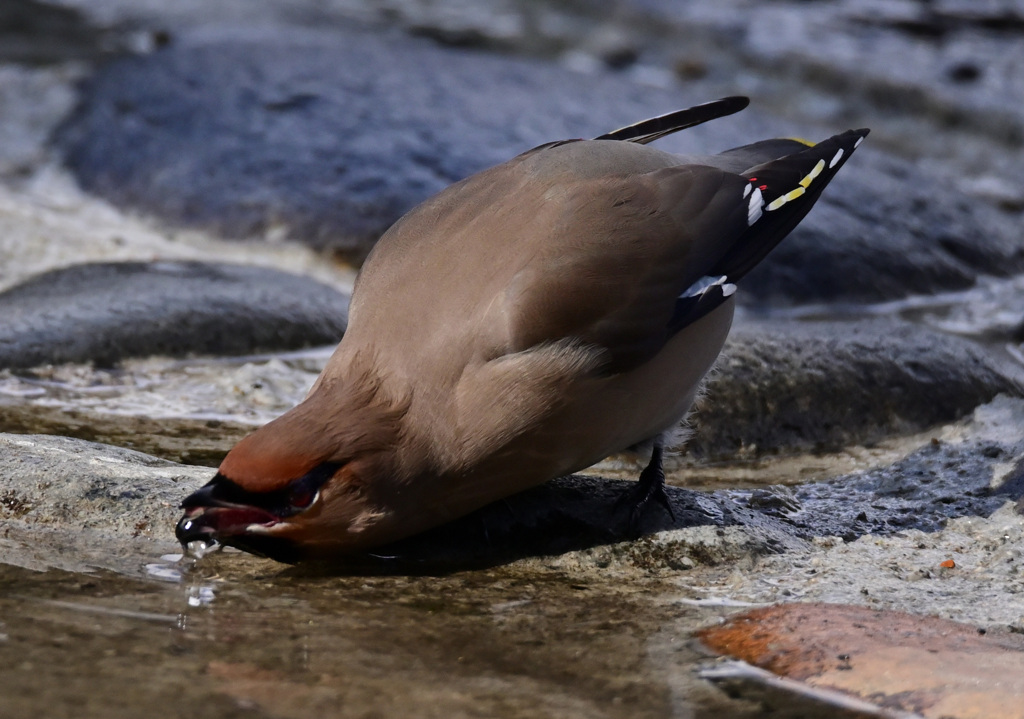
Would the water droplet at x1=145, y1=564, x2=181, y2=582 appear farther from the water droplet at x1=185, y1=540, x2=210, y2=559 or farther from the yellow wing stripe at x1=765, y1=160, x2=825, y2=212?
the yellow wing stripe at x1=765, y1=160, x2=825, y2=212

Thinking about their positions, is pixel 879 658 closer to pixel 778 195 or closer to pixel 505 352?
pixel 505 352

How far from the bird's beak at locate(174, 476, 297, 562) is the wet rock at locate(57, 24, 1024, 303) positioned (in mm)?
3574

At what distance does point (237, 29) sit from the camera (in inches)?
343

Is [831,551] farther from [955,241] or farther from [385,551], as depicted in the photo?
[955,241]

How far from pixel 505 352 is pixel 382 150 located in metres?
3.82

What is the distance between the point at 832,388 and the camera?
442cm

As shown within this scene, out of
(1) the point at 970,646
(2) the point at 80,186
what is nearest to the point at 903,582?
(1) the point at 970,646

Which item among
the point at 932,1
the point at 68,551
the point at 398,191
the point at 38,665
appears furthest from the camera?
the point at 932,1

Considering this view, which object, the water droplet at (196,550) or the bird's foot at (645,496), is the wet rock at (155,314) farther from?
the bird's foot at (645,496)

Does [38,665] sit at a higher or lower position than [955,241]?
lower

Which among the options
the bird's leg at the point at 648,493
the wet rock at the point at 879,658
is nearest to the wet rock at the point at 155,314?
the bird's leg at the point at 648,493

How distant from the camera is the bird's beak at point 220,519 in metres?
2.64

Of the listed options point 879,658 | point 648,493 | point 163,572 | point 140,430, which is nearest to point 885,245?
point 648,493

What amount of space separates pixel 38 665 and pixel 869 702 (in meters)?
1.35
